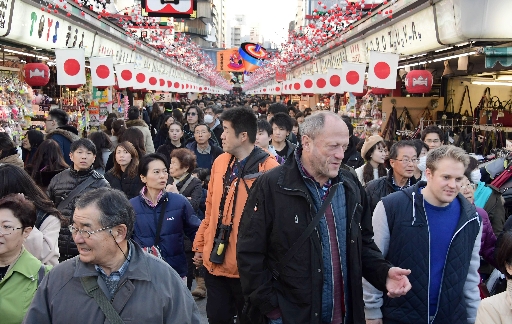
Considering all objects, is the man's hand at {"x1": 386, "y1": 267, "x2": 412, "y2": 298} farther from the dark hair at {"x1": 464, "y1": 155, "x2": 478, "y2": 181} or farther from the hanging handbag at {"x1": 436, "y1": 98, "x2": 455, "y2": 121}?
the hanging handbag at {"x1": 436, "y1": 98, "x2": 455, "y2": 121}

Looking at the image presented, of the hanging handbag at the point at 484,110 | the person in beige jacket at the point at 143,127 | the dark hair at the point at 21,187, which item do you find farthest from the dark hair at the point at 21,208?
the hanging handbag at the point at 484,110

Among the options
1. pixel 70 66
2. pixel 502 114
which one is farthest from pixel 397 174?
pixel 502 114

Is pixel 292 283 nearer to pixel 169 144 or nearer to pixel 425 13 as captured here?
pixel 169 144

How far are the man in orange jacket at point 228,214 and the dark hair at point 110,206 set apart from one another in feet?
5.12

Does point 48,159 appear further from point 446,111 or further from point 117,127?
point 446,111

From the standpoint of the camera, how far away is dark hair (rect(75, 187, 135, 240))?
2.59m

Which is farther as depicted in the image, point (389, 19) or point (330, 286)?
point (389, 19)

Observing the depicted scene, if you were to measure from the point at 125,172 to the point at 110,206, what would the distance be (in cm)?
396

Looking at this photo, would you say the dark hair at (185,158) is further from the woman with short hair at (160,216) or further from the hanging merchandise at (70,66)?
the hanging merchandise at (70,66)

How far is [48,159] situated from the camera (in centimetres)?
591

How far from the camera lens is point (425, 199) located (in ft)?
12.0

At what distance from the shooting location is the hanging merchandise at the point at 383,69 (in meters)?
10.8

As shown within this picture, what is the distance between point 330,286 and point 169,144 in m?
6.38

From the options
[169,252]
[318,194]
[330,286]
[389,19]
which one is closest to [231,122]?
[169,252]
